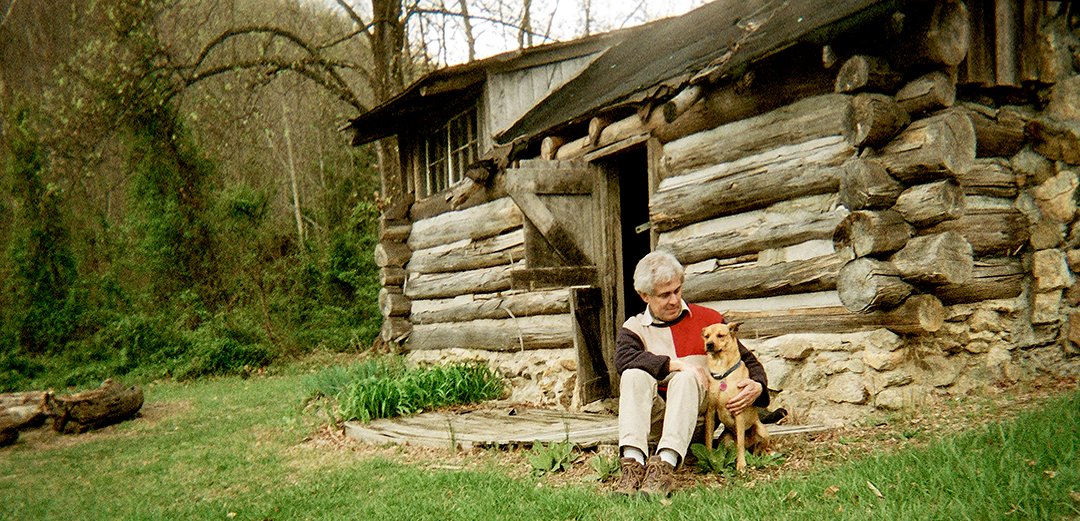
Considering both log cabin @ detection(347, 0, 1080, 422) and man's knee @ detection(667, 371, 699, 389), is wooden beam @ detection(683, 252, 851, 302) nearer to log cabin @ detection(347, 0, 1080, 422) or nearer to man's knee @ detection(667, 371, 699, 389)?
log cabin @ detection(347, 0, 1080, 422)

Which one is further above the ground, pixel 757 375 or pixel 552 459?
pixel 757 375

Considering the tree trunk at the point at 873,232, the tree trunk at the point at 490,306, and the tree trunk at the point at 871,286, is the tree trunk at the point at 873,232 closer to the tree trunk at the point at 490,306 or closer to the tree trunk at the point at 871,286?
the tree trunk at the point at 871,286

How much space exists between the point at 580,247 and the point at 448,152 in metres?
4.89

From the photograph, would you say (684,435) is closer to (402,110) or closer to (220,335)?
(402,110)

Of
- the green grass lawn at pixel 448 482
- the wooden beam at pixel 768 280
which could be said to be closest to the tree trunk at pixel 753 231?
the wooden beam at pixel 768 280

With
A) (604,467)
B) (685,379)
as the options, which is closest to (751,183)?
(685,379)

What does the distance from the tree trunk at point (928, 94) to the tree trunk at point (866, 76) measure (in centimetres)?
12

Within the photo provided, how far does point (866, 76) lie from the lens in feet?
16.5

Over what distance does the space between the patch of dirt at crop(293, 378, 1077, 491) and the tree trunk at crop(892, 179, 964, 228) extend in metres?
1.31

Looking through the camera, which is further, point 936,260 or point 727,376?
point 936,260

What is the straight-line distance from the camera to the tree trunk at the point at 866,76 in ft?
16.6

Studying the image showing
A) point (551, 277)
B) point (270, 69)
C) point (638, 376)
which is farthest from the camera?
point (270, 69)

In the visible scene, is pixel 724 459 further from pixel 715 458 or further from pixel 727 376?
pixel 727 376

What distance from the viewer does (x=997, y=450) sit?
12.3ft
